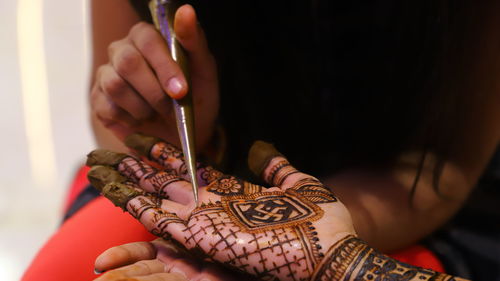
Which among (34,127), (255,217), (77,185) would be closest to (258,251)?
(255,217)

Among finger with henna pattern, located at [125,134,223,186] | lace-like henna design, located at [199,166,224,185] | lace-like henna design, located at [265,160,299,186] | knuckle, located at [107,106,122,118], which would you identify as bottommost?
lace-like henna design, located at [265,160,299,186]

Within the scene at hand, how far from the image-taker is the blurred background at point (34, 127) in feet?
2.91

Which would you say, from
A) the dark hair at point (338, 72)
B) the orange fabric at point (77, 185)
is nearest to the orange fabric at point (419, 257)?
the dark hair at point (338, 72)

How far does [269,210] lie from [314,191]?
0.16 feet

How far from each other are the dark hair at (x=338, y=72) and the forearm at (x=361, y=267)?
148mm

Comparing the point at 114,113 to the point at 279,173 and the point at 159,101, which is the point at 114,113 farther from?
the point at 279,173

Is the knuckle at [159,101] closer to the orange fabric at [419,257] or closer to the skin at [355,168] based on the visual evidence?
the skin at [355,168]

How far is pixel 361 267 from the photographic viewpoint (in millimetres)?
385

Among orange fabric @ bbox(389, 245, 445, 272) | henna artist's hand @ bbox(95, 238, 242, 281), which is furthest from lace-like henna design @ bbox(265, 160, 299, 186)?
orange fabric @ bbox(389, 245, 445, 272)

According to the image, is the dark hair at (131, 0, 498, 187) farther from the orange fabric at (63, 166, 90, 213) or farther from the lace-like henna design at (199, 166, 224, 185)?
the orange fabric at (63, 166, 90, 213)

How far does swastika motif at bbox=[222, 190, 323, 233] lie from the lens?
41 centimetres

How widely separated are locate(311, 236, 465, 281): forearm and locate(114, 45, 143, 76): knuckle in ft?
0.98

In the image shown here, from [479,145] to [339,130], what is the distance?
209 mm

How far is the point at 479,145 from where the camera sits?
660mm
